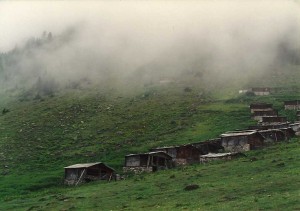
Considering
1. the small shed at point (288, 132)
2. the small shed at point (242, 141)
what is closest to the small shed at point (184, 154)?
the small shed at point (242, 141)

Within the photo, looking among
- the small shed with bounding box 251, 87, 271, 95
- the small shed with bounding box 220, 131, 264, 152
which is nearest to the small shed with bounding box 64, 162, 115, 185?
the small shed with bounding box 220, 131, 264, 152

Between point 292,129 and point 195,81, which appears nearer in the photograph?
point 292,129

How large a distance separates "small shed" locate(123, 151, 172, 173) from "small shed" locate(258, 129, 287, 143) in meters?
18.5

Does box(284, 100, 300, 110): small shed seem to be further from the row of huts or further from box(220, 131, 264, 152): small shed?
box(220, 131, 264, 152): small shed

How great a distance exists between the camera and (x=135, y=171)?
243 feet

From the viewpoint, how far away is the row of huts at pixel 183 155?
70250 mm

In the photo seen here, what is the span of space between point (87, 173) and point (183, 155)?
1670 centimetres

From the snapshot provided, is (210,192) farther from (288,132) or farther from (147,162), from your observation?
(288,132)

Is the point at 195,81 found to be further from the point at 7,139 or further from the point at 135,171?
the point at 135,171

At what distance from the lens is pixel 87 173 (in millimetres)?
71188

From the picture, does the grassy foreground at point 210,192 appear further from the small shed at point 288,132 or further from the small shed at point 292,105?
the small shed at point 292,105

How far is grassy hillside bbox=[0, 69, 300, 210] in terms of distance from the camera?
1582 inches

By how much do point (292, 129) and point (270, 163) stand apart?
36.1 meters

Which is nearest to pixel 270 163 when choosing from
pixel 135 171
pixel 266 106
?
Result: pixel 135 171
